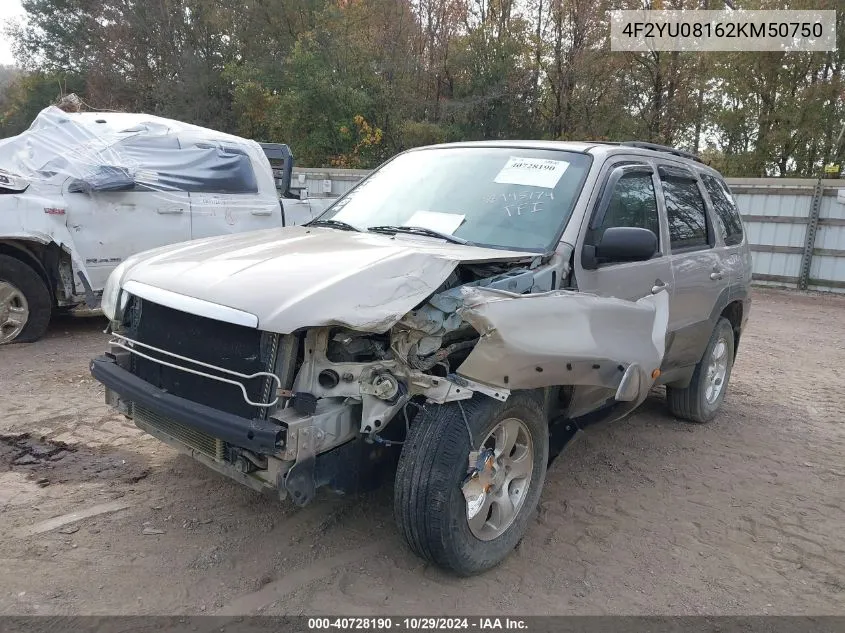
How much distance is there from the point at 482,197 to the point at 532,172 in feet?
1.13

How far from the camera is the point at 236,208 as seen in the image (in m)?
7.46

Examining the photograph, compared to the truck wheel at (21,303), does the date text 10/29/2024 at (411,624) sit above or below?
below

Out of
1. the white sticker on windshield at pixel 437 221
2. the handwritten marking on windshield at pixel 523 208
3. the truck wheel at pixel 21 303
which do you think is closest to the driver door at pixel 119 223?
the truck wheel at pixel 21 303

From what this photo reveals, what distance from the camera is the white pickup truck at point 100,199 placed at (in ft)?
20.3

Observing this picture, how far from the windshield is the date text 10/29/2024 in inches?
71.3

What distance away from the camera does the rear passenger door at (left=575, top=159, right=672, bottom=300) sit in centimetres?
364

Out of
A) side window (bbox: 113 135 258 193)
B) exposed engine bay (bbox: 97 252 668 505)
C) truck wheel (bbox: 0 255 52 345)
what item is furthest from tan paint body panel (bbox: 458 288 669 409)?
side window (bbox: 113 135 258 193)

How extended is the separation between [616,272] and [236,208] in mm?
4927

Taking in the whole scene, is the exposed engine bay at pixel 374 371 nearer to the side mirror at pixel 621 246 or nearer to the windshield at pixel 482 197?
the side mirror at pixel 621 246

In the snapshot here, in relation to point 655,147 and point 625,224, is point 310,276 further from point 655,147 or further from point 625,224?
point 655,147

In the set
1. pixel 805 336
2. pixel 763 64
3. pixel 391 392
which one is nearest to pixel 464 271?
pixel 391 392

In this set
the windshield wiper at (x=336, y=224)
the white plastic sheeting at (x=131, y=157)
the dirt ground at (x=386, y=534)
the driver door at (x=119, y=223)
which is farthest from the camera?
the white plastic sheeting at (x=131, y=157)

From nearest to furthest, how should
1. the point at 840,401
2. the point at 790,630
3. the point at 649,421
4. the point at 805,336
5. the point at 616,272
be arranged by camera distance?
1. the point at 790,630
2. the point at 616,272
3. the point at 649,421
4. the point at 840,401
5. the point at 805,336

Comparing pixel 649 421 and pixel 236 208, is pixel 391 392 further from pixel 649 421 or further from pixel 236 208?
pixel 236 208
